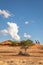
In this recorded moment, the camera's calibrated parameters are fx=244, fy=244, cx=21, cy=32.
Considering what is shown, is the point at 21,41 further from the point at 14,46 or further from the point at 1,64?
the point at 1,64

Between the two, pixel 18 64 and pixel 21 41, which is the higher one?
pixel 21 41

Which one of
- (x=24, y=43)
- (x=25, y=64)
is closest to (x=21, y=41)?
(x=24, y=43)

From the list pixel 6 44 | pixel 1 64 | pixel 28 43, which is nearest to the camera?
pixel 1 64

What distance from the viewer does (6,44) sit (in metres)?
108

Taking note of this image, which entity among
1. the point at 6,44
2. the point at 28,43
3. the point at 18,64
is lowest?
the point at 18,64

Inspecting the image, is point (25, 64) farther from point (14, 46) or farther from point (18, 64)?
point (14, 46)

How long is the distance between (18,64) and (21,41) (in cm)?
3844

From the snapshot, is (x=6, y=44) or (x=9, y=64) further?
(x=6, y=44)

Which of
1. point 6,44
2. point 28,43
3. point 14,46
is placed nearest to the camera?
point 28,43

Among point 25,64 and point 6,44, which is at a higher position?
point 6,44

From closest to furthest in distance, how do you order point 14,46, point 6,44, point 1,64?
point 1,64 < point 14,46 < point 6,44

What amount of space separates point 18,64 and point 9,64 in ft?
3.82

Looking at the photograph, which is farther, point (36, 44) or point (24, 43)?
point (36, 44)

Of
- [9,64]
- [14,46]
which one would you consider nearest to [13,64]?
[9,64]
